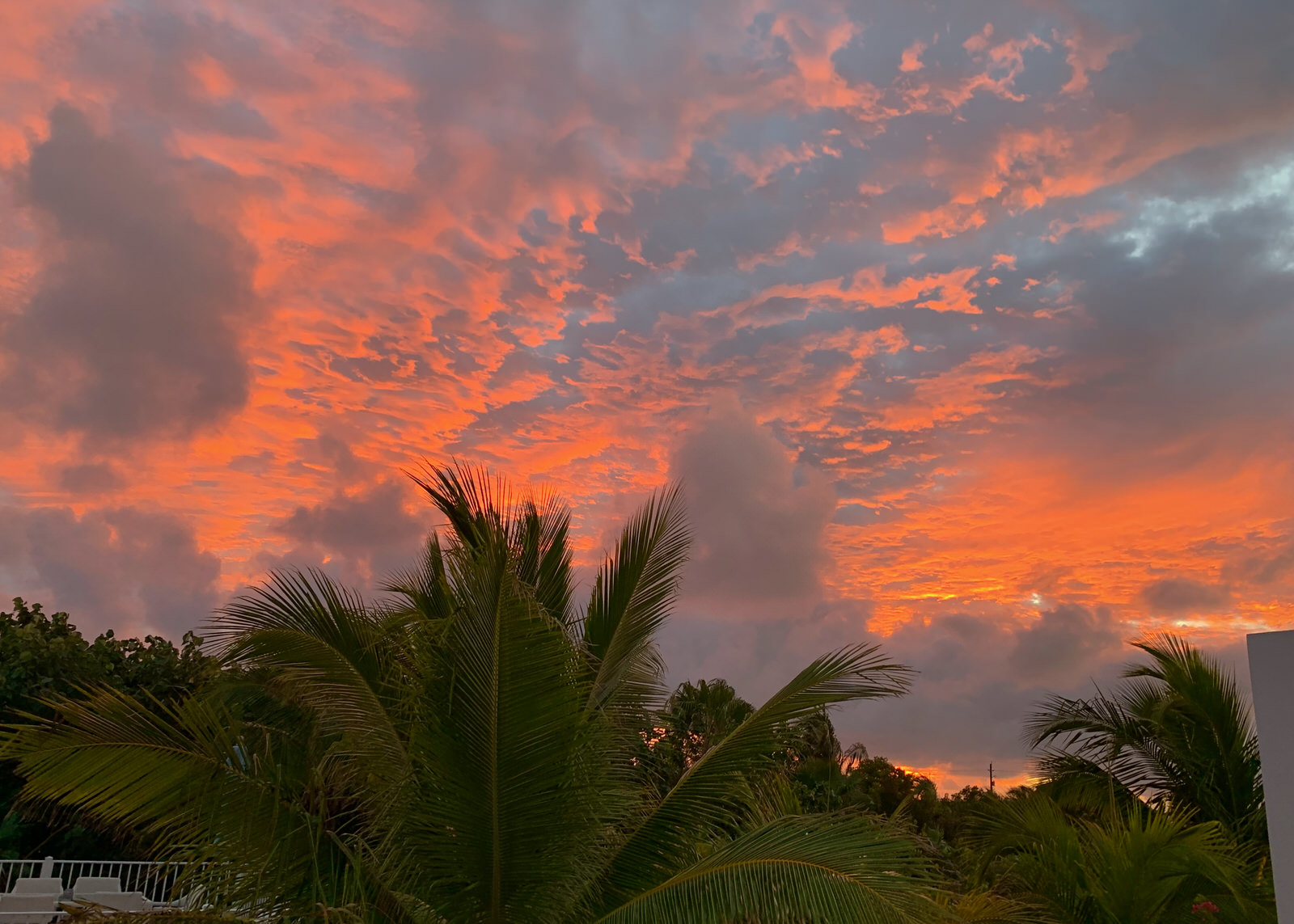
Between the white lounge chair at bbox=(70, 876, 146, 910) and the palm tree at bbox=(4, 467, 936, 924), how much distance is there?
23.3ft

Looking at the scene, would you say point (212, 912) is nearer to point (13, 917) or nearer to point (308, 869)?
point (308, 869)

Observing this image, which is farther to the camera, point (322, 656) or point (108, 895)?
point (108, 895)

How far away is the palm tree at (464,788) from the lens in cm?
595

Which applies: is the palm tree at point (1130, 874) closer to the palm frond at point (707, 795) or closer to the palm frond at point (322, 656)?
the palm frond at point (707, 795)

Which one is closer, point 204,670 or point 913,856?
point 913,856

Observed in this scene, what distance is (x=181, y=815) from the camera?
6191 mm

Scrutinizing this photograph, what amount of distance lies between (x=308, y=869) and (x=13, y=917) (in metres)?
7.21

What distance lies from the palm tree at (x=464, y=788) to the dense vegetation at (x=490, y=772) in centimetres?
2

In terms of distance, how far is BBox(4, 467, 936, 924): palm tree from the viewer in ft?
19.5

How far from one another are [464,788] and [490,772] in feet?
0.68

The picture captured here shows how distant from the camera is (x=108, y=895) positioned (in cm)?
1283

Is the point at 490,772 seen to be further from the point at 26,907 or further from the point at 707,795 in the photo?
the point at 26,907

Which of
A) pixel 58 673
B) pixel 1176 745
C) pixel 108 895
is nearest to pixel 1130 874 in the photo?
pixel 1176 745

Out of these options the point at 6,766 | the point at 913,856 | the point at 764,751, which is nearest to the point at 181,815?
the point at 764,751
